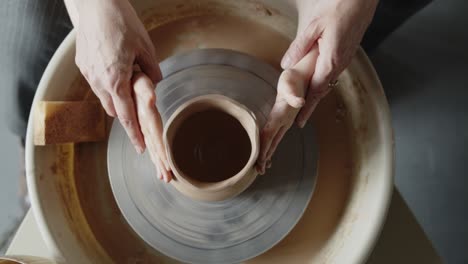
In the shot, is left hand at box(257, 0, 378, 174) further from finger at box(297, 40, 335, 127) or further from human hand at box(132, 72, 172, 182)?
human hand at box(132, 72, 172, 182)

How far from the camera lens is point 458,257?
2.11 meters

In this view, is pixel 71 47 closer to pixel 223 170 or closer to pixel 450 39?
pixel 223 170

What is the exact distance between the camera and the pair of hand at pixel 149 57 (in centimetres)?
109

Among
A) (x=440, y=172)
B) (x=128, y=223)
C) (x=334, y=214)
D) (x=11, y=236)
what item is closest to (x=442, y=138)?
(x=440, y=172)

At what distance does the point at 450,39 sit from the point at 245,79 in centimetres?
136

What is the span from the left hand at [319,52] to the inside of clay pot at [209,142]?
8 cm

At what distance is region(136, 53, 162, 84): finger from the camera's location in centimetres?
118

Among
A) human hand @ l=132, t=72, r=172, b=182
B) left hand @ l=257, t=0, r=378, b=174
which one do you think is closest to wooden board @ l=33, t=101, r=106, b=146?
→ human hand @ l=132, t=72, r=172, b=182

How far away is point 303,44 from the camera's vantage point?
1143 millimetres

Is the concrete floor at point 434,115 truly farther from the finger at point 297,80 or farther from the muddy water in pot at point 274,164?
the finger at point 297,80

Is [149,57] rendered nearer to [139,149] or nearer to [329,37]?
[139,149]

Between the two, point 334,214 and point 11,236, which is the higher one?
point 334,214

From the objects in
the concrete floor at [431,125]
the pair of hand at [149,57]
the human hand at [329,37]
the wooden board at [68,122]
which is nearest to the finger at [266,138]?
the pair of hand at [149,57]

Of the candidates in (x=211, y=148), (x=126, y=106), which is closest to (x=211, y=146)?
(x=211, y=148)
